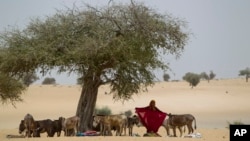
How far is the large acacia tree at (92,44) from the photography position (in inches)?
1016

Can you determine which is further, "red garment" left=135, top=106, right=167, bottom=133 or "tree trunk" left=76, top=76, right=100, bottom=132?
"tree trunk" left=76, top=76, right=100, bottom=132

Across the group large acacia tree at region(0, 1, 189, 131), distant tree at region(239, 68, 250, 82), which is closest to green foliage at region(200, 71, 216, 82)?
distant tree at region(239, 68, 250, 82)

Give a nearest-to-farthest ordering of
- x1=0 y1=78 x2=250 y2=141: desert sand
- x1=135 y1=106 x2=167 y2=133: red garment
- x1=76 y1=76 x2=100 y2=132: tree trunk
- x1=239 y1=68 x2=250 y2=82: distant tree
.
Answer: x1=135 y1=106 x2=167 y2=133: red garment
x1=76 y1=76 x2=100 y2=132: tree trunk
x1=0 y1=78 x2=250 y2=141: desert sand
x1=239 y1=68 x2=250 y2=82: distant tree

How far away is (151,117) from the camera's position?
82.3 feet

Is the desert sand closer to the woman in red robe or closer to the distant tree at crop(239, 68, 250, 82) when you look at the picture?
the distant tree at crop(239, 68, 250, 82)

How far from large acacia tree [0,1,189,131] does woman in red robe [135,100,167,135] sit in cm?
278

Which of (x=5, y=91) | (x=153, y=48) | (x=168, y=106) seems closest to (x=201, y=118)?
(x=168, y=106)

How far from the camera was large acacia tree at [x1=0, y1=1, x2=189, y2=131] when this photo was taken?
1016 inches

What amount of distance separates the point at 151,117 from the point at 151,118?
46 millimetres

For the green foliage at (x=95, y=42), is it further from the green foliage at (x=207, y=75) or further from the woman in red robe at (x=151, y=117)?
the green foliage at (x=207, y=75)

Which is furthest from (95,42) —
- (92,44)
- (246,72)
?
(246,72)

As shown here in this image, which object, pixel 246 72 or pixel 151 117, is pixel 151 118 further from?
pixel 246 72

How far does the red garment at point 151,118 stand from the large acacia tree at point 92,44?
2832 mm

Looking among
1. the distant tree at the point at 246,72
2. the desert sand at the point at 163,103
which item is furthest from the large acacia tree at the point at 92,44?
the distant tree at the point at 246,72
